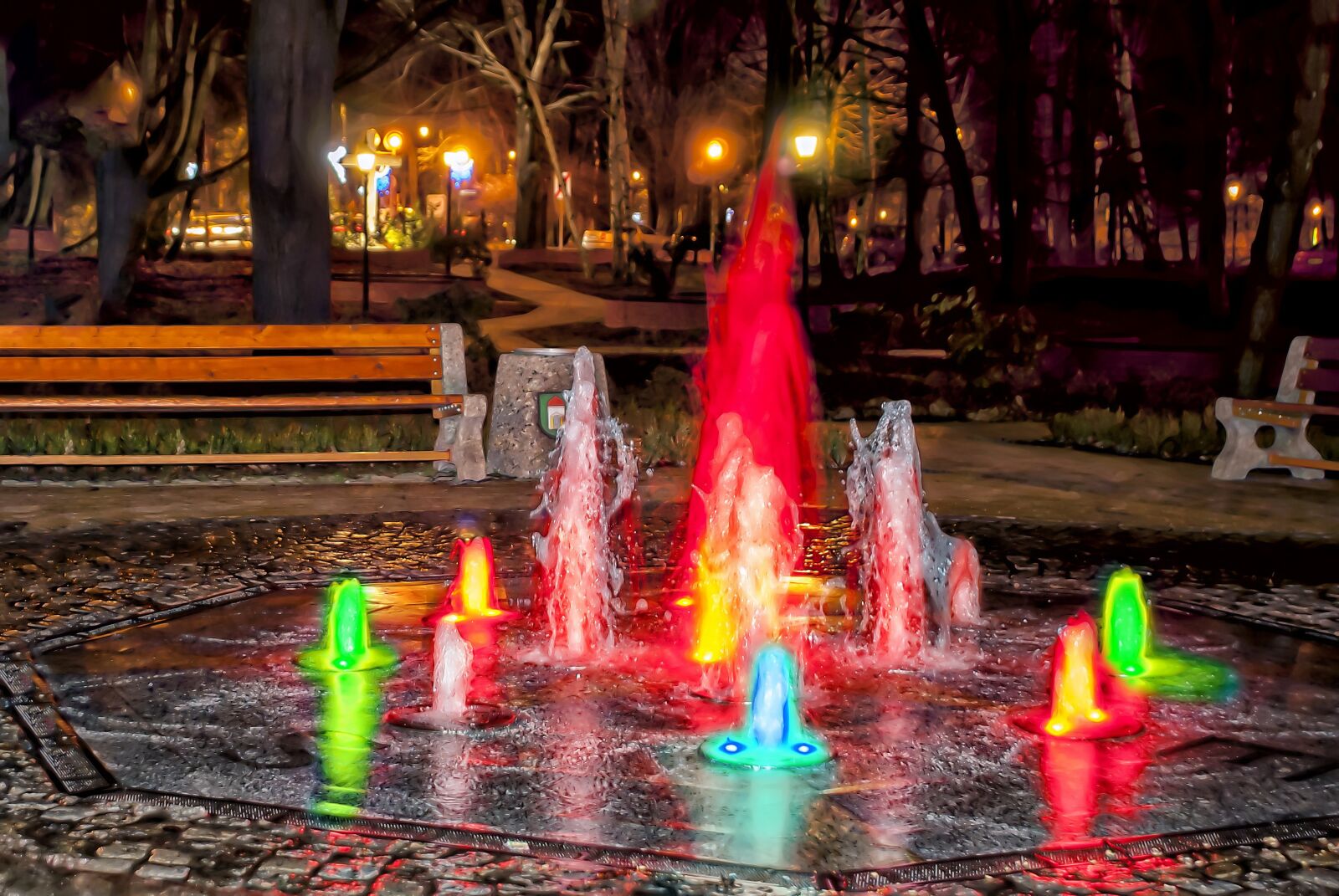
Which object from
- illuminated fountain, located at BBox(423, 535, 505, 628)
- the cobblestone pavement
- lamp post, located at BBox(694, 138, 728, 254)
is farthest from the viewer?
lamp post, located at BBox(694, 138, 728, 254)

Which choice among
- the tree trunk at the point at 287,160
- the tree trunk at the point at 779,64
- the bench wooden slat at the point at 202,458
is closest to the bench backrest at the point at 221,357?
the bench wooden slat at the point at 202,458

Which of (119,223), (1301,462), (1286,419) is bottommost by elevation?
(1301,462)

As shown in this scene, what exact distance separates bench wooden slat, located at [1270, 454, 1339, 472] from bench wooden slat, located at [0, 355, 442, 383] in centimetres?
549

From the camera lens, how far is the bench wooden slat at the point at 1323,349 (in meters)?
10.7

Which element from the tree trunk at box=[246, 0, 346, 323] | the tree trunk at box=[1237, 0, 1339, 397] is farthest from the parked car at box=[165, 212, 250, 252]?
the tree trunk at box=[1237, 0, 1339, 397]

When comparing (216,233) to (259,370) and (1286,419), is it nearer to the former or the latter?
(259,370)

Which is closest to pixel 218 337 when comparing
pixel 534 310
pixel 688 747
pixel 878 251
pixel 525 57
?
pixel 688 747

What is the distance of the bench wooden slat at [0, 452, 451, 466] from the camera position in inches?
400

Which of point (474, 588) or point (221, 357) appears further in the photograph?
point (221, 357)

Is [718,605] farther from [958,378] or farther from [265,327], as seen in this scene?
[958,378]

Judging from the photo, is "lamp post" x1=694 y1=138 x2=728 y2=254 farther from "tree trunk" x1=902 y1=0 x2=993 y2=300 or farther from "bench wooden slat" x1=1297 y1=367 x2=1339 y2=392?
"bench wooden slat" x1=1297 y1=367 x2=1339 y2=392

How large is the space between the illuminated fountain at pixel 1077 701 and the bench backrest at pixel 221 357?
20.2 feet

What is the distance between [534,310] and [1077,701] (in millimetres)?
28854

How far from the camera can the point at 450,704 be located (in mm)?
5242
